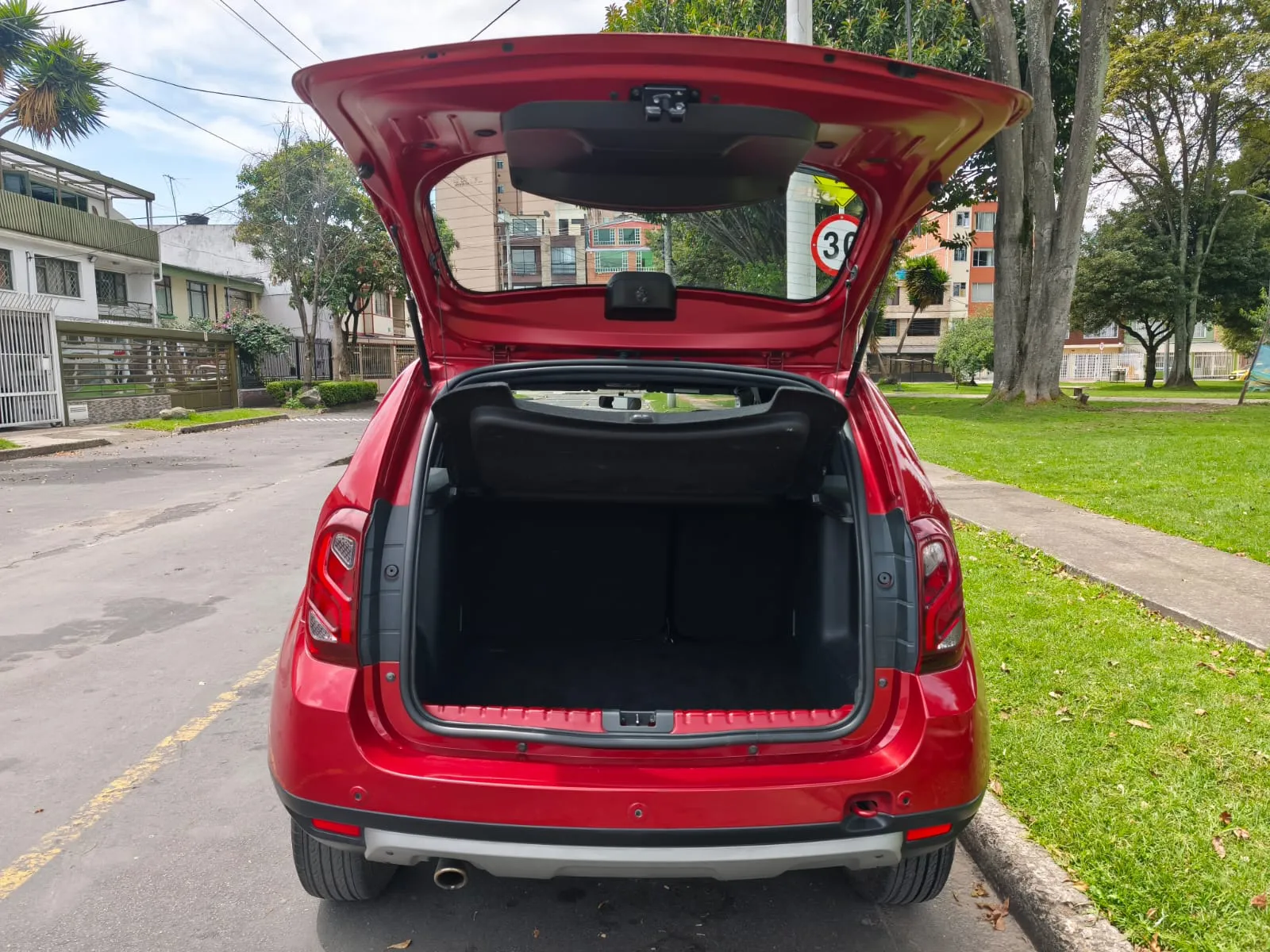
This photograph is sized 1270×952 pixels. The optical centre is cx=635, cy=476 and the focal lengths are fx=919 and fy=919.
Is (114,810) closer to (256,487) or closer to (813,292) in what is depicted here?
(813,292)

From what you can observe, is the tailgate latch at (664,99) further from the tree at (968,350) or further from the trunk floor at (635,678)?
the tree at (968,350)

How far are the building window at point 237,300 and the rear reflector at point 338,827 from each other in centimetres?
3917

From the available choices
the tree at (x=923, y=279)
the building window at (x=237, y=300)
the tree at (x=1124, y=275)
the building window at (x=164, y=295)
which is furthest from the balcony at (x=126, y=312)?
the tree at (x=1124, y=275)

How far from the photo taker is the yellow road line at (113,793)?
277 cm

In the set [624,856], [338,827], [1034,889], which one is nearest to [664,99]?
[624,856]

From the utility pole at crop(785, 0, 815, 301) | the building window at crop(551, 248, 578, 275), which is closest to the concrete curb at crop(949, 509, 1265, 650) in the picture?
the utility pole at crop(785, 0, 815, 301)

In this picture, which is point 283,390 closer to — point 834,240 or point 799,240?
point 799,240

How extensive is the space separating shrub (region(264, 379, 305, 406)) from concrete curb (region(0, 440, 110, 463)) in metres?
13.2

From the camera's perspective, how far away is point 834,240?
10.5 ft

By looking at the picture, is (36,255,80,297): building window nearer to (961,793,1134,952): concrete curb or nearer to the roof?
the roof

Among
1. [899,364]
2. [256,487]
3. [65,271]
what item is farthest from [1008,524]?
[899,364]

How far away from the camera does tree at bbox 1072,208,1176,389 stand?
38.1 meters

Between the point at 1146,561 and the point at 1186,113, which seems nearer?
the point at 1146,561

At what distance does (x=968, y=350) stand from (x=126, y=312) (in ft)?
126
